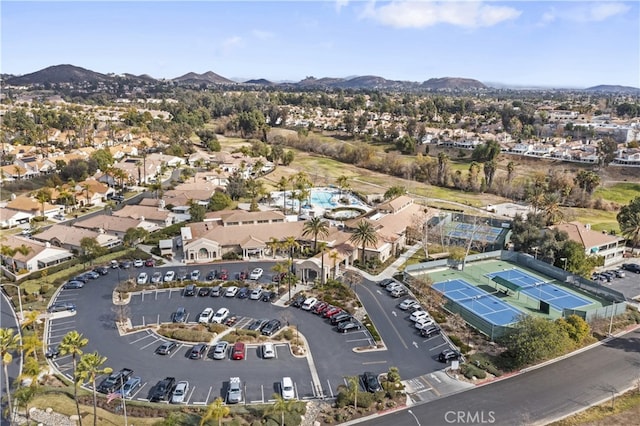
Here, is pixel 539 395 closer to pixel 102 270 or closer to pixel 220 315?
pixel 220 315

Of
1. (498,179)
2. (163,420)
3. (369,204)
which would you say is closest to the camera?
(163,420)

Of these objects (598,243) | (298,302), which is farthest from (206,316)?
(598,243)

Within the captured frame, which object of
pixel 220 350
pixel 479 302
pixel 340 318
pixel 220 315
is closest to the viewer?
pixel 220 350

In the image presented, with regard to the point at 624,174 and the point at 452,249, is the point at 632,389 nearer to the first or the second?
the point at 452,249

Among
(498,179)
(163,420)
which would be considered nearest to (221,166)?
(498,179)

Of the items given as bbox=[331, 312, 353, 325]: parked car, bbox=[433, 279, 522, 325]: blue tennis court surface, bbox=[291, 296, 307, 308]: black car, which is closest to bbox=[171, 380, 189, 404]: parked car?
bbox=[331, 312, 353, 325]: parked car

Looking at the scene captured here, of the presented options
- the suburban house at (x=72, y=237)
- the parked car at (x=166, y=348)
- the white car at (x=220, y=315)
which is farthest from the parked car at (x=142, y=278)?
the parked car at (x=166, y=348)
